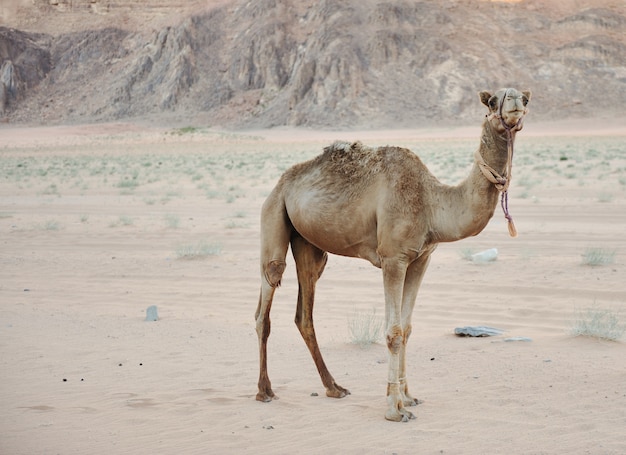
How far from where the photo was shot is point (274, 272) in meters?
6.61

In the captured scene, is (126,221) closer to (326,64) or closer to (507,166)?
(507,166)

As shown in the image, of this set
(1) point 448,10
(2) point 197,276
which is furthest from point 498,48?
(2) point 197,276

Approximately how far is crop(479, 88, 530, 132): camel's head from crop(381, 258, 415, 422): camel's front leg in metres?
1.24

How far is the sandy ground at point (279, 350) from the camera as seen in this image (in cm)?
580

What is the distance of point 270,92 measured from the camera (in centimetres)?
10131

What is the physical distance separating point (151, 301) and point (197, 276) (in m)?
1.79

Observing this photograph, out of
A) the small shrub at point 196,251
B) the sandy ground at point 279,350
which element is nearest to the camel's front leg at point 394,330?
the sandy ground at point 279,350

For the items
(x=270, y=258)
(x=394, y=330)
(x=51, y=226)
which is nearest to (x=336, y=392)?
(x=394, y=330)

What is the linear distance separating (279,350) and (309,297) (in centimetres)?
194

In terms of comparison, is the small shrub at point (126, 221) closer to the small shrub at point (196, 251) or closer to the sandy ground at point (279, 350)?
the sandy ground at point (279, 350)

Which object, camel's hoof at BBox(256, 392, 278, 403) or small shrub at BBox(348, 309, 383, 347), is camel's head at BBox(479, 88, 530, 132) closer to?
camel's hoof at BBox(256, 392, 278, 403)

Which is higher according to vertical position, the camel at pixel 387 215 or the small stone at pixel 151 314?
the camel at pixel 387 215

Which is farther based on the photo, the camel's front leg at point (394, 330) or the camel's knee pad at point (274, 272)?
the camel's knee pad at point (274, 272)

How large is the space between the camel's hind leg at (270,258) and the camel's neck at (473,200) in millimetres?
1428
